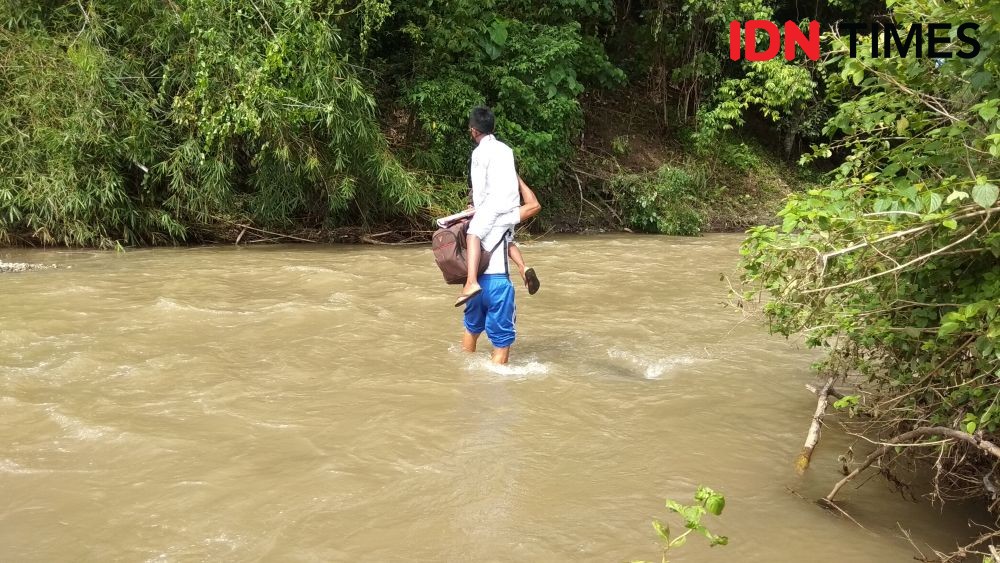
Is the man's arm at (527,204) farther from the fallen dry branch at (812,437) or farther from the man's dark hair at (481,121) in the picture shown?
the fallen dry branch at (812,437)

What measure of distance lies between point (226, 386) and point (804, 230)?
3282mm

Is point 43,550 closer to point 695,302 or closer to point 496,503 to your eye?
point 496,503

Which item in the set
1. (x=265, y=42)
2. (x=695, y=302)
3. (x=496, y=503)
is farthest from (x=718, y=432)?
(x=265, y=42)

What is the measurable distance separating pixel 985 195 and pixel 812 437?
1456 mm

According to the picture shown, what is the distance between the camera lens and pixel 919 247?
10.6ft

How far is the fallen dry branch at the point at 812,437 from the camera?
3719 mm

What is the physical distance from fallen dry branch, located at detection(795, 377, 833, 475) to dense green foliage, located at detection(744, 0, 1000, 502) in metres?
0.17

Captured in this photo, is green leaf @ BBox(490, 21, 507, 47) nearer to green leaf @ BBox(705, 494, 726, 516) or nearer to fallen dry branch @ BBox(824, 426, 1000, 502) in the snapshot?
fallen dry branch @ BBox(824, 426, 1000, 502)

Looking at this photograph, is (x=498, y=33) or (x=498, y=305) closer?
(x=498, y=305)

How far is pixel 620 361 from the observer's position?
580 cm

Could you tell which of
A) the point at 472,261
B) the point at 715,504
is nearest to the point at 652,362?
the point at 472,261

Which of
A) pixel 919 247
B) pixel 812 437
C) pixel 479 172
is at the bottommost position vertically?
pixel 812 437

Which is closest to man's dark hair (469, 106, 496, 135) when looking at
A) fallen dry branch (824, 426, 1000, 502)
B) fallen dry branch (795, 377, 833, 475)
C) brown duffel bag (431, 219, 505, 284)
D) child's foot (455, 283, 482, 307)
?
brown duffel bag (431, 219, 505, 284)

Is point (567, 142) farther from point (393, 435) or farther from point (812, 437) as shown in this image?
point (812, 437)
